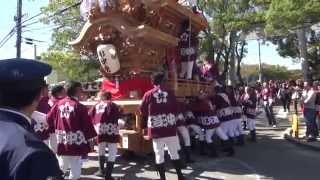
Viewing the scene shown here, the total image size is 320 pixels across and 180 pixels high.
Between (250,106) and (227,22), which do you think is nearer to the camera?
(250,106)

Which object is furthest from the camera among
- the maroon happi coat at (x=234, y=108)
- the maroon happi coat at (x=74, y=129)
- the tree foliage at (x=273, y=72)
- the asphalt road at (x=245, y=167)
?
the tree foliage at (x=273, y=72)

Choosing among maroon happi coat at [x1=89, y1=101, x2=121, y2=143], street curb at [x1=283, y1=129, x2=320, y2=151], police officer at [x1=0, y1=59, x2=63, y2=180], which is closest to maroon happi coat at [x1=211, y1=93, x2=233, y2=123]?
street curb at [x1=283, y1=129, x2=320, y2=151]

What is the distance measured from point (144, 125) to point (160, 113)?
5.30 ft

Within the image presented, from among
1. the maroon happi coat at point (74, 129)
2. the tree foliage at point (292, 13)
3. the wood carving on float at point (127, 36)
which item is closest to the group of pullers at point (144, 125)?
the maroon happi coat at point (74, 129)

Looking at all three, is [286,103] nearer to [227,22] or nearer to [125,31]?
[227,22]

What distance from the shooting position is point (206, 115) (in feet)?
40.9

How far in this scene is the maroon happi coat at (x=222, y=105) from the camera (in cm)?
1361

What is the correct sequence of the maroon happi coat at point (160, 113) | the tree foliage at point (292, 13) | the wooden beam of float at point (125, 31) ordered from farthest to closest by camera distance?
the tree foliage at point (292, 13) → the wooden beam of float at point (125, 31) → the maroon happi coat at point (160, 113)

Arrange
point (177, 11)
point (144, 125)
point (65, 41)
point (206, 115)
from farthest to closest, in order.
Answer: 1. point (65, 41)
2. point (177, 11)
3. point (206, 115)
4. point (144, 125)

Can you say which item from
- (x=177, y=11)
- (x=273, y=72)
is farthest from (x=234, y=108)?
(x=273, y=72)

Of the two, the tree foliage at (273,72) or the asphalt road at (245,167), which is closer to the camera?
the asphalt road at (245,167)

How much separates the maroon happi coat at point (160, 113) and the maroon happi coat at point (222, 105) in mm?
4538

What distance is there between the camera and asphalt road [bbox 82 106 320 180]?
32.8 feet

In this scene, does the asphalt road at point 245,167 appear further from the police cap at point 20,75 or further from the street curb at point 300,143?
the police cap at point 20,75
